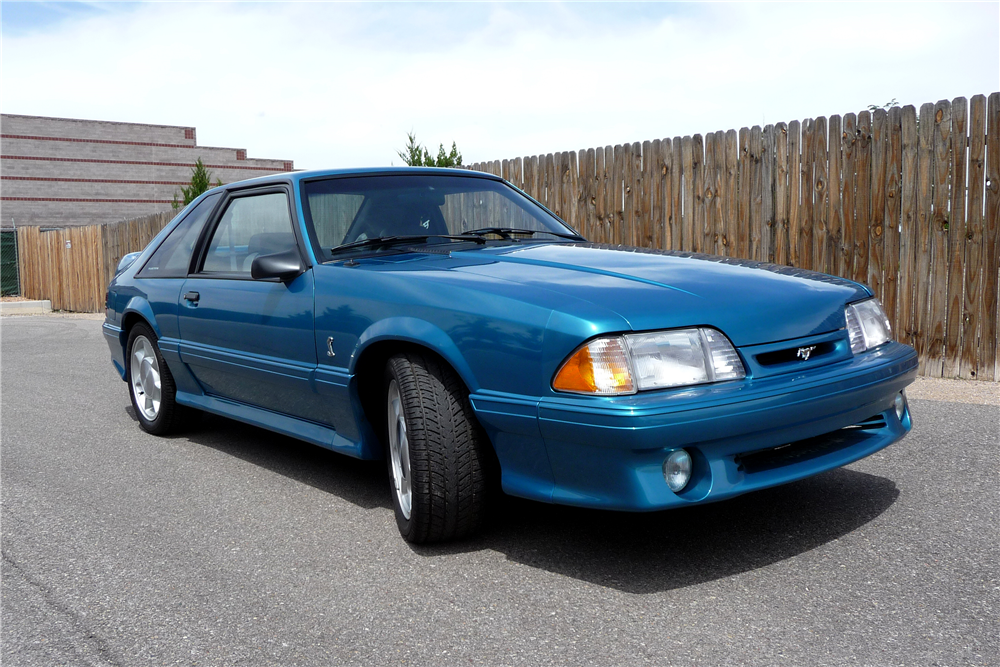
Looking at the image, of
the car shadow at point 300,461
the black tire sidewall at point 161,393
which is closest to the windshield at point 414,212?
the car shadow at point 300,461

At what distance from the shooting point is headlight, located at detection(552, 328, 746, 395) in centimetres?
276

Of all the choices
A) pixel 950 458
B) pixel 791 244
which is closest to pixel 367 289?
pixel 950 458

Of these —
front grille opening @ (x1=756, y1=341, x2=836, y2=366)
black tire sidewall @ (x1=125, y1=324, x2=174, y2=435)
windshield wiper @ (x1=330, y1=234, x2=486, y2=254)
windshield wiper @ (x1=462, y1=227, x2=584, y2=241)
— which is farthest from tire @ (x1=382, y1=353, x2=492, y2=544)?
black tire sidewall @ (x1=125, y1=324, x2=174, y2=435)

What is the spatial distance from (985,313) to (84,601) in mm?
5778

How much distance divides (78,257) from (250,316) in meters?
16.6

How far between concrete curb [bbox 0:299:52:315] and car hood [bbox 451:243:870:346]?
18302mm

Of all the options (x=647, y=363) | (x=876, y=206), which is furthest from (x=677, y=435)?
(x=876, y=206)

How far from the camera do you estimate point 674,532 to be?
340cm

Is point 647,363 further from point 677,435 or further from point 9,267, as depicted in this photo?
point 9,267

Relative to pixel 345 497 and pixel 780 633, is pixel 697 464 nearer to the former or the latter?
pixel 780 633

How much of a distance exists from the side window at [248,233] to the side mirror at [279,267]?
0.19 meters

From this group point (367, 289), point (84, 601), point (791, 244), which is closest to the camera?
point (84, 601)

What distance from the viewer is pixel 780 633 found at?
8.34 ft

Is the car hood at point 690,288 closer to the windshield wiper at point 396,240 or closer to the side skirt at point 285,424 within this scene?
the windshield wiper at point 396,240
